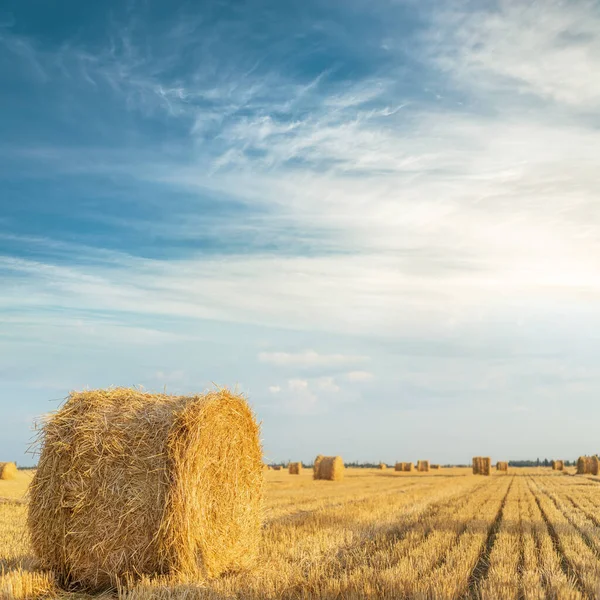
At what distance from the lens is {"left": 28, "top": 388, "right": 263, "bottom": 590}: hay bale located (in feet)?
25.6

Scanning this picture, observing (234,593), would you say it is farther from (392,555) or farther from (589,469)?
(589,469)

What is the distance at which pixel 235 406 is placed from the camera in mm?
9484

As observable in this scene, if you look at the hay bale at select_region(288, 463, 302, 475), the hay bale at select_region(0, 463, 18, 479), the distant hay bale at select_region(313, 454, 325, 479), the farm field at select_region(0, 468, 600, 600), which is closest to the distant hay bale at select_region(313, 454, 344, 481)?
the distant hay bale at select_region(313, 454, 325, 479)

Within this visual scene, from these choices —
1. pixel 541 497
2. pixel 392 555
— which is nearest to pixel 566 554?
pixel 392 555

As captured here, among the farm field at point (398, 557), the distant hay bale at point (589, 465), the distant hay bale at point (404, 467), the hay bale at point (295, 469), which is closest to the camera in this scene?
the farm field at point (398, 557)

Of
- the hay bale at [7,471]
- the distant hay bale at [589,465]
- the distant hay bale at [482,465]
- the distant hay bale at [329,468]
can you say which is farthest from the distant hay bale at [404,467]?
the hay bale at [7,471]

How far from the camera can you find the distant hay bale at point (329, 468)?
104 ft

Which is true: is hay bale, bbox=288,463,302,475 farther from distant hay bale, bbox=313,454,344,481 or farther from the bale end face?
the bale end face

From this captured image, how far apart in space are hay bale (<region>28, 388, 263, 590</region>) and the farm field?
41 centimetres

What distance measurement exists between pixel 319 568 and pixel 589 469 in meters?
39.5

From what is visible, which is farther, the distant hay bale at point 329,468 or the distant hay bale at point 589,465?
the distant hay bale at point 589,465

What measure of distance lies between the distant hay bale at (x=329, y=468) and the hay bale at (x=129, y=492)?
77.1ft

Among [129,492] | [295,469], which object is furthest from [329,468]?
[129,492]

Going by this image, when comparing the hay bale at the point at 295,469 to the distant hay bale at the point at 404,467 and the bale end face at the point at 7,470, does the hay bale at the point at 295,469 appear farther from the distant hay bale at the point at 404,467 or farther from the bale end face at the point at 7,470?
the bale end face at the point at 7,470
